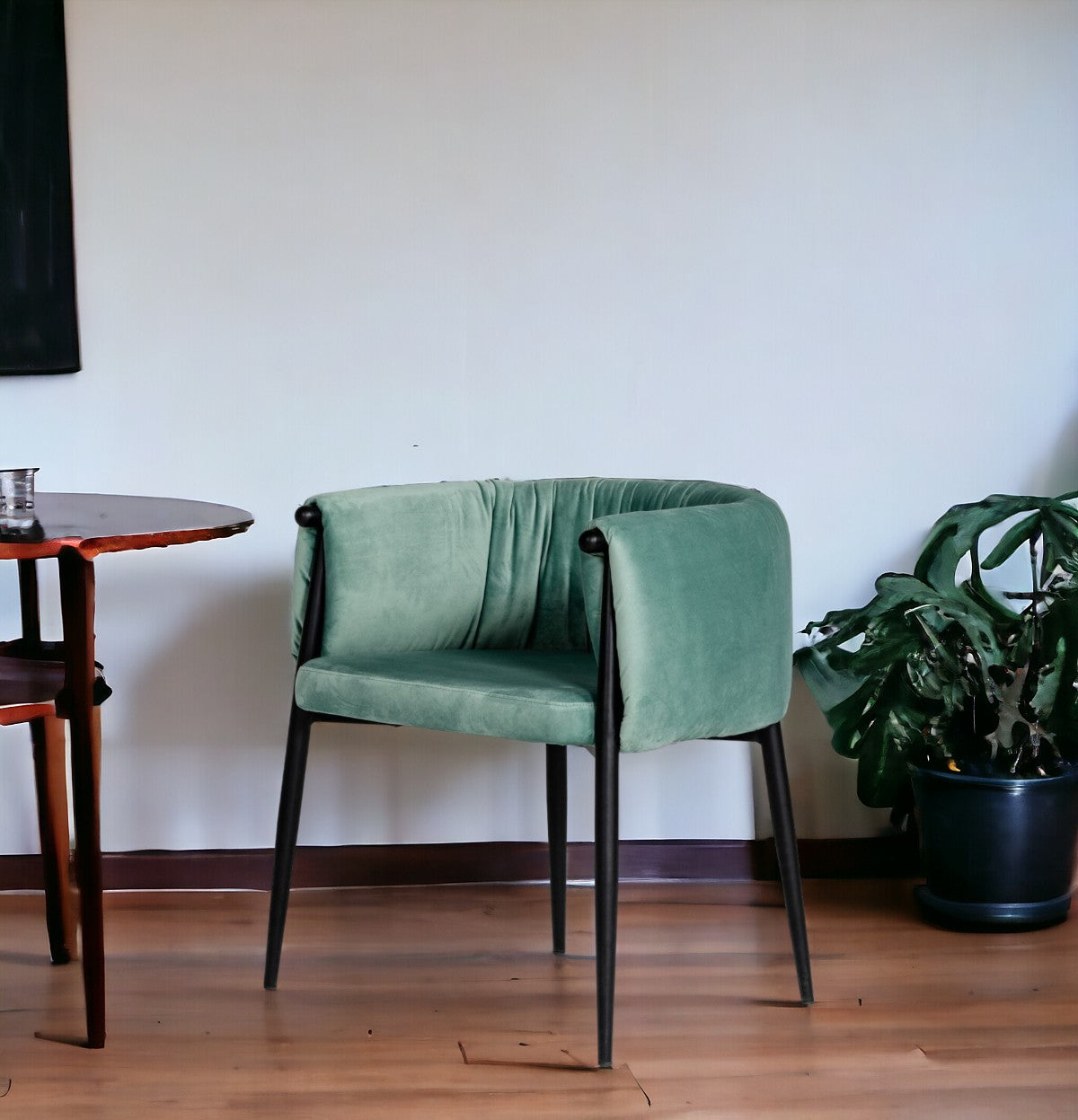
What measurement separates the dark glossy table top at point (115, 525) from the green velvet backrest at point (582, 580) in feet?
0.64

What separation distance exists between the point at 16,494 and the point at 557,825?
103 cm

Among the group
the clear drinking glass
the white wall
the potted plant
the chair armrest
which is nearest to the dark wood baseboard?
the white wall

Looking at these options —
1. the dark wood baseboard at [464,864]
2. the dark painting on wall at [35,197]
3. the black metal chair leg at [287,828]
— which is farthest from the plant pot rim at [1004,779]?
the dark painting on wall at [35,197]

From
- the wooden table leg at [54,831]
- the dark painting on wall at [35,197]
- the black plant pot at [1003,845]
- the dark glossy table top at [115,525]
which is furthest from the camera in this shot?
the dark painting on wall at [35,197]

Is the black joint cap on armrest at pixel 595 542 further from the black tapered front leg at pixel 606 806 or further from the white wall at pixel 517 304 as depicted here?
the white wall at pixel 517 304

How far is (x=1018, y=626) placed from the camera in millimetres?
2234

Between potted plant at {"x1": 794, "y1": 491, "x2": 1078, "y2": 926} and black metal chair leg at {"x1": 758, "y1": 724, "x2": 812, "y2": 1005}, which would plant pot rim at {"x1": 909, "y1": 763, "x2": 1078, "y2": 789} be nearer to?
potted plant at {"x1": 794, "y1": 491, "x2": 1078, "y2": 926}

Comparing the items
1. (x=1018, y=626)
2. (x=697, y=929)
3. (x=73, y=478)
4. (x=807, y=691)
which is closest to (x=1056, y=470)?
(x=1018, y=626)

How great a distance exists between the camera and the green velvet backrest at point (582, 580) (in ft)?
5.57

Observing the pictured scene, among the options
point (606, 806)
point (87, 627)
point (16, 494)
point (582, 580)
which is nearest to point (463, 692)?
point (606, 806)

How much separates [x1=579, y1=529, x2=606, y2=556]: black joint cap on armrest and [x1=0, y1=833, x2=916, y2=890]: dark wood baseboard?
989 millimetres

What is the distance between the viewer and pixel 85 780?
1.72 metres

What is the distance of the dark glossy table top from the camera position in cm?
160

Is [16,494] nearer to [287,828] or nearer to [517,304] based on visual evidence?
[287,828]
